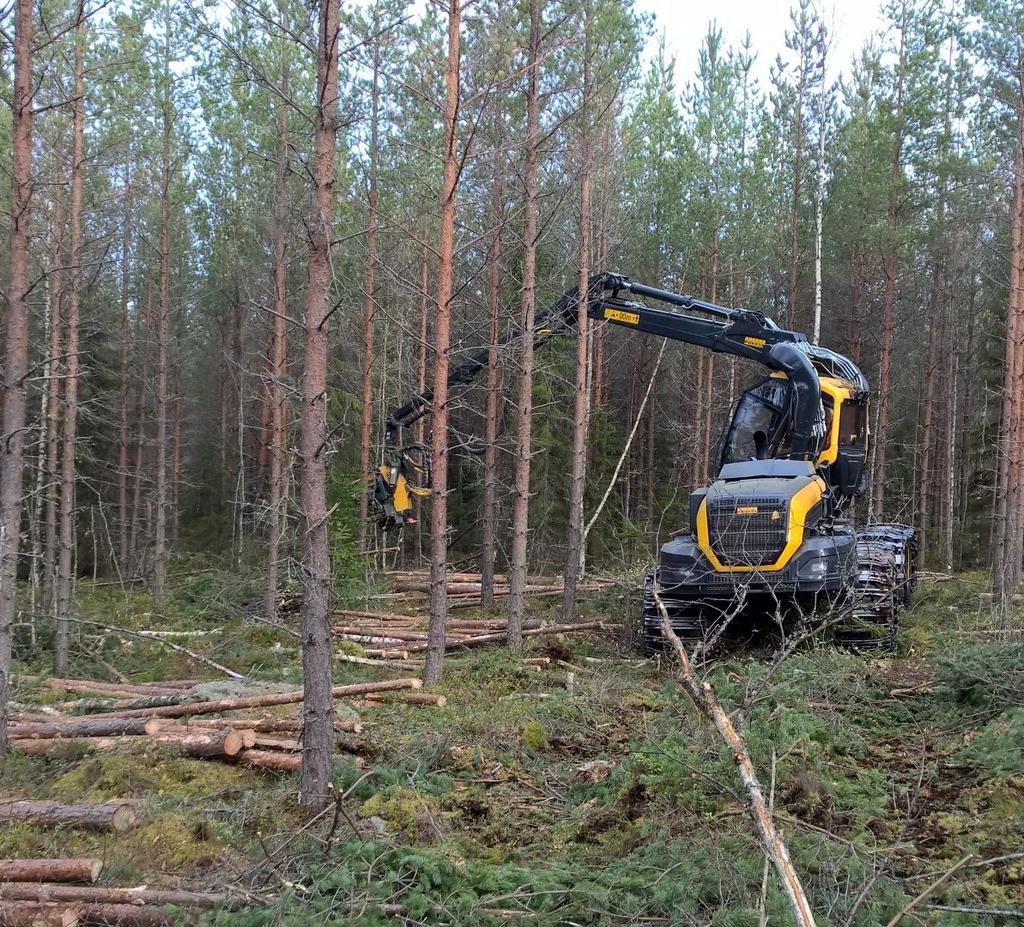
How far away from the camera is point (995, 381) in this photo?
2697 centimetres

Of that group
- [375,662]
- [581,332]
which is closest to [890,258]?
[581,332]

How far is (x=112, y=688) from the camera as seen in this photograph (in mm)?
10094

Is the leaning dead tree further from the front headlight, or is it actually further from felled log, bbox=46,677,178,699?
felled log, bbox=46,677,178,699

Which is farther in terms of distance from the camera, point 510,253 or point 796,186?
point 796,186

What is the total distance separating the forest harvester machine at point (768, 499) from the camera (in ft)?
33.9

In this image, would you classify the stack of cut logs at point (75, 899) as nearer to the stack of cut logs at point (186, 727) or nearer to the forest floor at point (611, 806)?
the forest floor at point (611, 806)

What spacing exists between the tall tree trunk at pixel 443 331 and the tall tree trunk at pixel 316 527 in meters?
3.40

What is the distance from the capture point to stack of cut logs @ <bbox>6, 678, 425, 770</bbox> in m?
7.23

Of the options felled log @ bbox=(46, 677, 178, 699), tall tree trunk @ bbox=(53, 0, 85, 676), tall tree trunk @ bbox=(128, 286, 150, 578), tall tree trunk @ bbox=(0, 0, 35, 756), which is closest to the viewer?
tall tree trunk @ bbox=(0, 0, 35, 756)

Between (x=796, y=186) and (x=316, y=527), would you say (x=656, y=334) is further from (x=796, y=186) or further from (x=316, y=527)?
(x=796, y=186)

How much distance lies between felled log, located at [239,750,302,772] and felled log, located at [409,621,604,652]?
5299mm

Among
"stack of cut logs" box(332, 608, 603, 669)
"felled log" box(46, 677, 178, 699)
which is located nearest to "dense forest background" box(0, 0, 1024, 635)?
"stack of cut logs" box(332, 608, 603, 669)

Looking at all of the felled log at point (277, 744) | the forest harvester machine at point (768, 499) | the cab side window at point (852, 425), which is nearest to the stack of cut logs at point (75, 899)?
the felled log at point (277, 744)

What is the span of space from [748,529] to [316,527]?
20.1 feet
